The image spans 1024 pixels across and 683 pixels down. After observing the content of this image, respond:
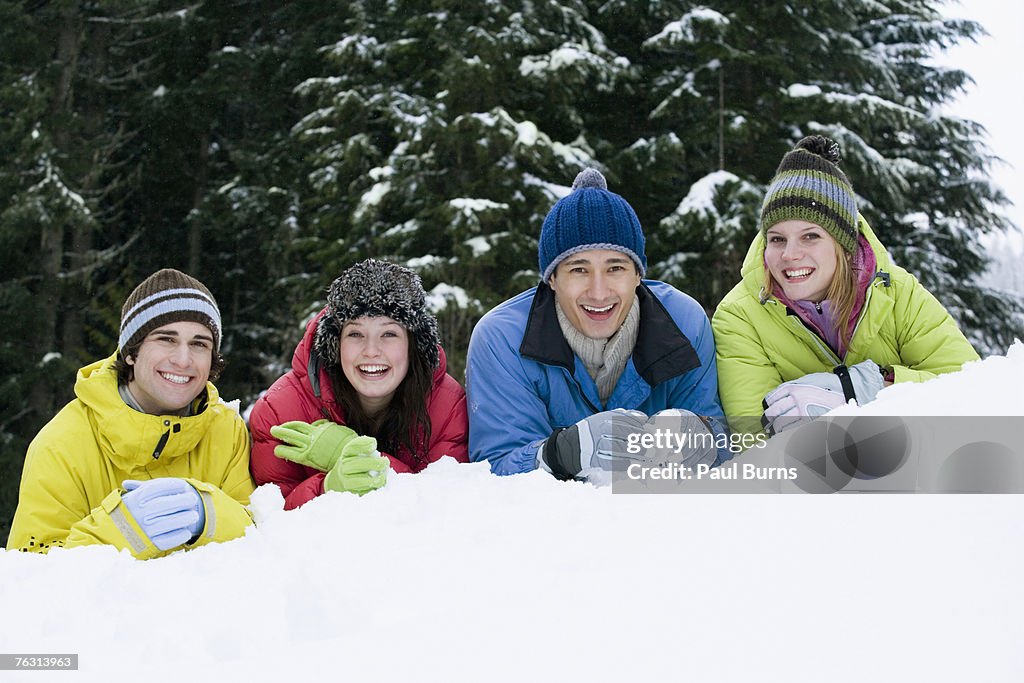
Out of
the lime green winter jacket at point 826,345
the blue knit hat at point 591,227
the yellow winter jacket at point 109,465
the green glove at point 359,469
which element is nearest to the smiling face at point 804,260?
the lime green winter jacket at point 826,345

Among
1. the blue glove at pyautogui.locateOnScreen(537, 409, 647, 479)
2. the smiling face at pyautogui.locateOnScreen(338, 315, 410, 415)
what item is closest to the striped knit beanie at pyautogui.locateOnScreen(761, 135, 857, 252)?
the blue glove at pyautogui.locateOnScreen(537, 409, 647, 479)

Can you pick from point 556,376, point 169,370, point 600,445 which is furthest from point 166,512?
point 556,376

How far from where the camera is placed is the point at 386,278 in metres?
3.39

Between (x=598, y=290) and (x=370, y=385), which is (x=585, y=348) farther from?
(x=370, y=385)

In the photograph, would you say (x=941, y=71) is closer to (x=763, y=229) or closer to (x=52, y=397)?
(x=763, y=229)

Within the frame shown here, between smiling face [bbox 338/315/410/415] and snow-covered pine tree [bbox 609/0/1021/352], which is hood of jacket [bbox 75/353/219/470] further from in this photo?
snow-covered pine tree [bbox 609/0/1021/352]

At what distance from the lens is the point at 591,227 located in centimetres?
330

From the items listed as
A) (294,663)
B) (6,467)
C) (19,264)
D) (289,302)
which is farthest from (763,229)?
(19,264)

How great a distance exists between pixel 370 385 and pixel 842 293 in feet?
6.32

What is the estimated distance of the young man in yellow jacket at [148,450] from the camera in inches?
93.9

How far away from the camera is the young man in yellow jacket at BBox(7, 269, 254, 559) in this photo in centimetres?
238

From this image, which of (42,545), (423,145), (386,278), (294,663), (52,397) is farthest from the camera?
(52,397)

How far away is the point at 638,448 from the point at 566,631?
114 cm

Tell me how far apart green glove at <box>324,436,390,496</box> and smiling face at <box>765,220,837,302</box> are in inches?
68.7
